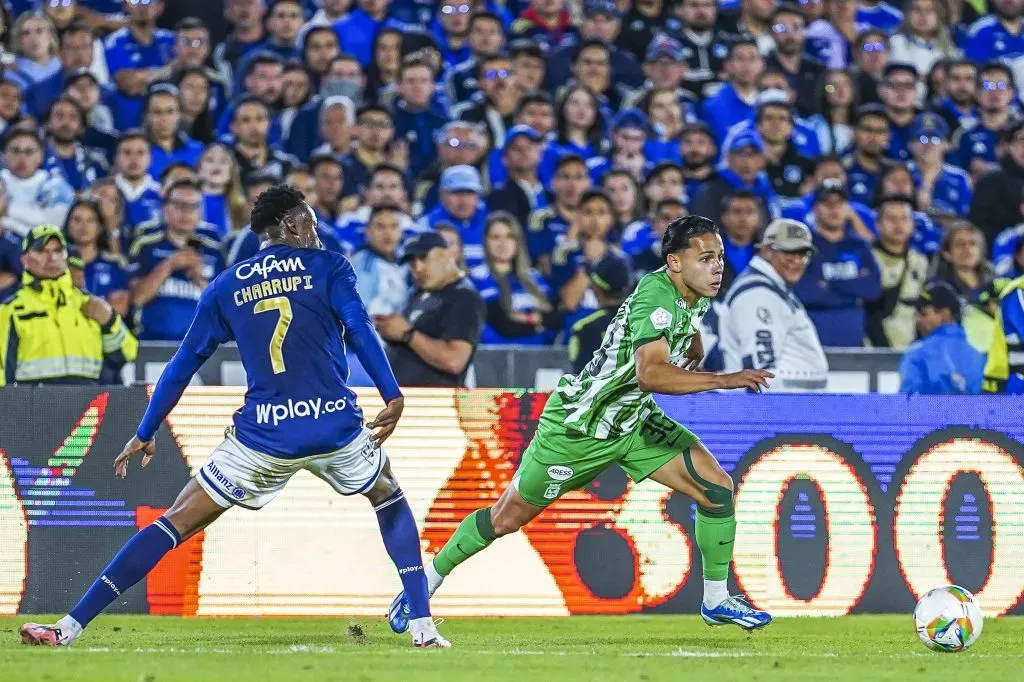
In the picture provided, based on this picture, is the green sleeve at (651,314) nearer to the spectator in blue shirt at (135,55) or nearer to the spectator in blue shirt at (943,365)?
the spectator in blue shirt at (943,365)

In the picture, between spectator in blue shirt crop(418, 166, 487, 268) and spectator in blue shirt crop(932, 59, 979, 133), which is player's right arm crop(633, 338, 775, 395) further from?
spectator in blue shirt crop(932, 59, 979, 133)

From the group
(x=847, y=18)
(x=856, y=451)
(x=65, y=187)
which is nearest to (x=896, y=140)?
(x=847, y=18)

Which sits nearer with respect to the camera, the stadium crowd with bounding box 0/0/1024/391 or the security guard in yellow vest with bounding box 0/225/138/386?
the security guard in yellow vest with bounding box 0/225/138/386

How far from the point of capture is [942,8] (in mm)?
17984

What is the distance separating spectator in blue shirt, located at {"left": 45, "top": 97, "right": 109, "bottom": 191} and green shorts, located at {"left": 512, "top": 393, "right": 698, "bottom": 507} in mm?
6846

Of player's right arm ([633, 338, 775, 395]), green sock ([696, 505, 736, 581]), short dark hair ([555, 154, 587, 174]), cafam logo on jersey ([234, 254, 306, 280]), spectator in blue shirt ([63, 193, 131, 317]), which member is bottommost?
spectator in blue shirt ([63, 193, 131, 317])

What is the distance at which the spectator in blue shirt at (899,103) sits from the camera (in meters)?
16.2

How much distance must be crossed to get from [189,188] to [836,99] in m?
6.75

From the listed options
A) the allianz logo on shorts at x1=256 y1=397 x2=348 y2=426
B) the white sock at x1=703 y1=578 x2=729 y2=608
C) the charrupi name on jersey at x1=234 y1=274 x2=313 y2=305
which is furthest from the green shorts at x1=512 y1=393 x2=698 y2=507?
the charrupi name on jersey at x1=234 y1=274 x2=313 y2=305

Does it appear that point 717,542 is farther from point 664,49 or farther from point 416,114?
point 664,49

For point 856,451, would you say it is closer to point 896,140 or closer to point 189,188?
point 189,188

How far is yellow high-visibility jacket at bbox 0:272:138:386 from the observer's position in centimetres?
1083

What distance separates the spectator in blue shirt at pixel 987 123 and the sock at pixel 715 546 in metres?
8.77

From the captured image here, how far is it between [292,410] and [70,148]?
7240mm
